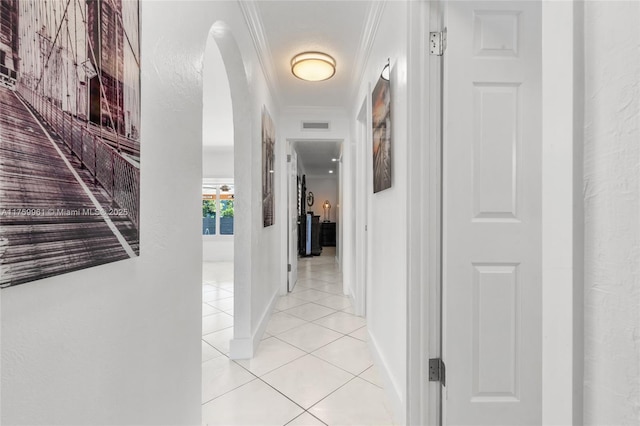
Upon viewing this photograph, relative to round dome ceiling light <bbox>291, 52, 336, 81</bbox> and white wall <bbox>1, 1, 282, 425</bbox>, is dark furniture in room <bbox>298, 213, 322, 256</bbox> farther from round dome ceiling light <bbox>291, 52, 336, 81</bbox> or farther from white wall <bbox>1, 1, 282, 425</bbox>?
white wall <bbox>1, 1, 282, 425</bbox>

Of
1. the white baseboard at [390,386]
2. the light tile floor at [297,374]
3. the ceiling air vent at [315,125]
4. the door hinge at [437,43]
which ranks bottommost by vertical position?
the light tile floor at [297,374]

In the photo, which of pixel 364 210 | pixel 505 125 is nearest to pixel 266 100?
pixel 364 210

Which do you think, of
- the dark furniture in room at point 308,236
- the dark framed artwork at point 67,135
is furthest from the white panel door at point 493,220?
the dark furniture in room at point 308,236

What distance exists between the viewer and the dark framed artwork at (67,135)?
0.50 meters

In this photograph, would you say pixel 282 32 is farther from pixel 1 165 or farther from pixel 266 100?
pixel 1 165

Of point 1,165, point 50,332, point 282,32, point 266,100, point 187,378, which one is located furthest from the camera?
point 266,100

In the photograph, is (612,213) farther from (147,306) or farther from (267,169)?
(267,169)

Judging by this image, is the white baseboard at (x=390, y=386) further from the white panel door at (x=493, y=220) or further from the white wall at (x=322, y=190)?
the white wall at (x=322, y=190)

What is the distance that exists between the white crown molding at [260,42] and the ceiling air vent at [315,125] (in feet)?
2.16

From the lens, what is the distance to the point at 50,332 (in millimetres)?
584

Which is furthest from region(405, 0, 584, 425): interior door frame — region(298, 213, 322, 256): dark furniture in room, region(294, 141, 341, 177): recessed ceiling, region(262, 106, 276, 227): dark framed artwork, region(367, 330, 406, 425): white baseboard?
region(298, 213, 322, 256): dark furniture in room

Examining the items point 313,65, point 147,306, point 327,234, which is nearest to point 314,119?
point 313,65

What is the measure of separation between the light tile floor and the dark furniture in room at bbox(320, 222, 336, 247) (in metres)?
5.56

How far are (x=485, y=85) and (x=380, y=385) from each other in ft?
5.98
